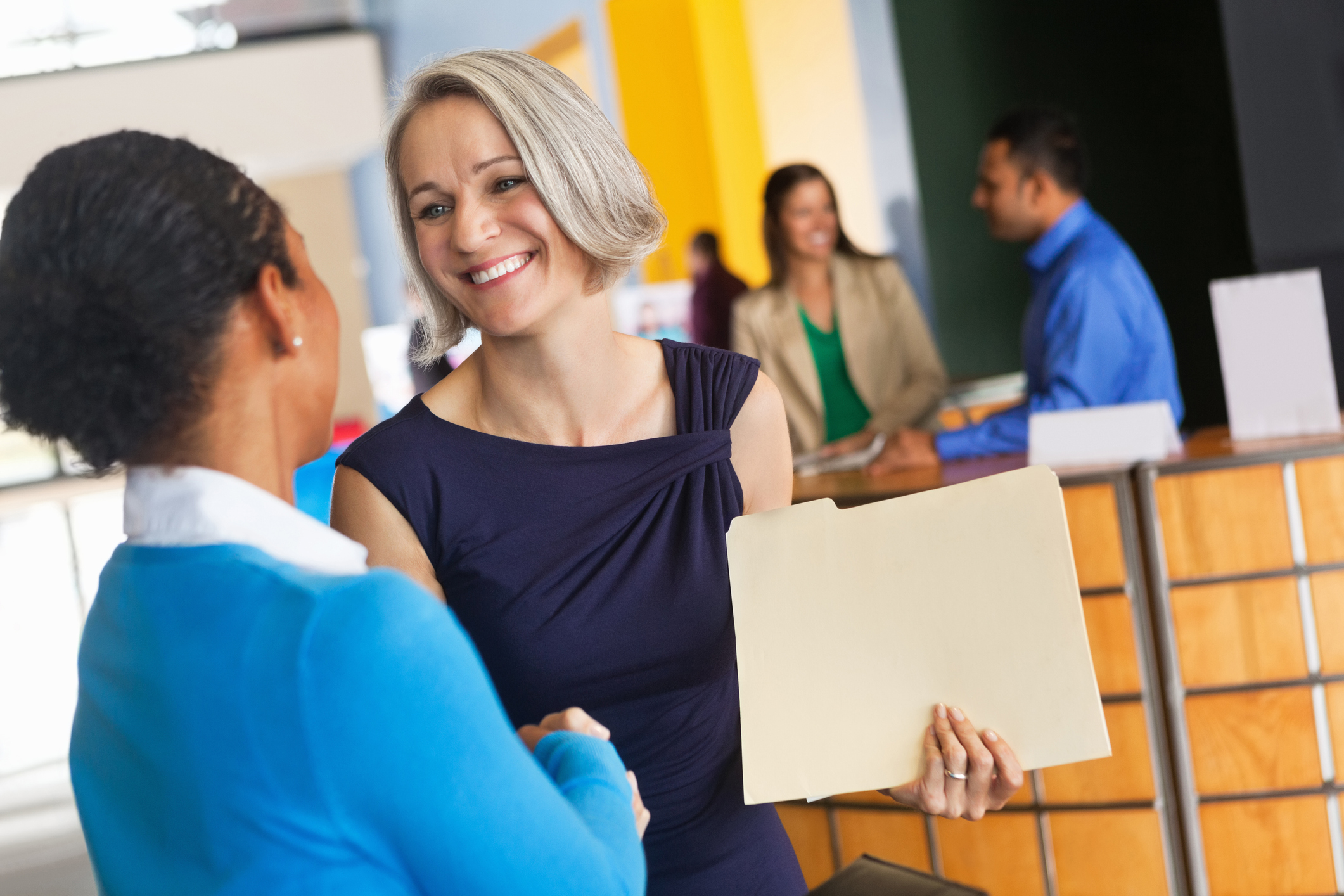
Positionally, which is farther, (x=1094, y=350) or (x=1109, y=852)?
(x=1094, y=350)

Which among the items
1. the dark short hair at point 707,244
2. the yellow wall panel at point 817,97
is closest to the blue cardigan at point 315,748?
the dark short hair at point 707,244

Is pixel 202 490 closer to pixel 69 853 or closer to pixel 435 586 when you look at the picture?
pixel 435 586

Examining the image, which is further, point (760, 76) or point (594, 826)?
point (760, 76)

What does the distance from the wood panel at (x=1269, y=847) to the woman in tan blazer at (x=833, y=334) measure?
1.42 m

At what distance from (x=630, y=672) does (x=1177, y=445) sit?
5.39 feet

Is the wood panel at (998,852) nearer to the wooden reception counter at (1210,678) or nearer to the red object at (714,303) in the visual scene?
the wooden reception counter at (1210,678)

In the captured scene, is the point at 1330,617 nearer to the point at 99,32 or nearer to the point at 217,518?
the point at 217,518

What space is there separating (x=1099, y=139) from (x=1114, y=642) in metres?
3.16

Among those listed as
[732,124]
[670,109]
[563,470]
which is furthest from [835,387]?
[670,109]

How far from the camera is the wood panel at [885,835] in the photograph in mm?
2453

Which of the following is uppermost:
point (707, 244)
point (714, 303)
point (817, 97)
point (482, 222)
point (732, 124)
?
point (732, 124)

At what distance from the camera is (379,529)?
115 cm

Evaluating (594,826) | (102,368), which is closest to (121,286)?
(102,368)

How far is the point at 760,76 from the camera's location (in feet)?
19.4
